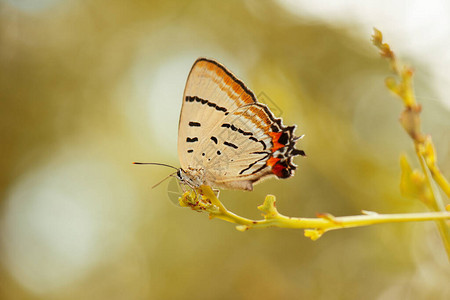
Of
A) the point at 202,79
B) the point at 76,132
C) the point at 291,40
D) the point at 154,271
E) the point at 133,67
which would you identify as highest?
the point at 291,40

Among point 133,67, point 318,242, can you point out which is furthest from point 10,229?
point 318,242

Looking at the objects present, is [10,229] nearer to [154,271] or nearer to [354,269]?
[154,271]

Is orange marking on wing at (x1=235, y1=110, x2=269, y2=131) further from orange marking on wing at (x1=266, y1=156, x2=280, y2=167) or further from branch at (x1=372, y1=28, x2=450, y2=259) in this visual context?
branch at (x1=372, y1=28, x2=450, y2=259)

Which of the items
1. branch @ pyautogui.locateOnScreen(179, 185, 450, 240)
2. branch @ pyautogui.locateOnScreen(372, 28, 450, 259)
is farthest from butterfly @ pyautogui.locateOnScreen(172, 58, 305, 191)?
branch @ pyautogui.locateOnScreen(372, 28, 450, 259)

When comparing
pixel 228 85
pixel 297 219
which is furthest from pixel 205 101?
pixel 297 219

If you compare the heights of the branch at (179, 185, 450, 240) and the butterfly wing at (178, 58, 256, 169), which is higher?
the butterfly wing at (178, 58, 256, 169)

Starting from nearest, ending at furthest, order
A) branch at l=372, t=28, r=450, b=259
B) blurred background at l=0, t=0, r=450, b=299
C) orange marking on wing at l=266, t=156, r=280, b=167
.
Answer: branch at l=372, t=28, r=450, b=259
orange marking on wing at l=266, t=156, r=280, b=167
blurred background at l=0, t=0, r=450, b=299
